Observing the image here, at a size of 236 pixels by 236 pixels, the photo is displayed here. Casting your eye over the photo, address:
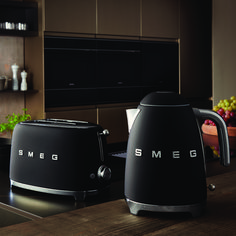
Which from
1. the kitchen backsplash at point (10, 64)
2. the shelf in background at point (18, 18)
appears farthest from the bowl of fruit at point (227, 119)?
the kitchen backsplash at point (10, 64)

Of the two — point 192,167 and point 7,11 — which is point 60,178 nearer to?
point 192,167

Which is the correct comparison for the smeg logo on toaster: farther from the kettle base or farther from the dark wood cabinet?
the dark wood cabinet

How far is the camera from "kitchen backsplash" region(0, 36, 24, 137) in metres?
3.93

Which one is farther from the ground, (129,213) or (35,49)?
(35,49)

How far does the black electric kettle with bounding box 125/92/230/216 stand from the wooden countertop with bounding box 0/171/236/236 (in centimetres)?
3

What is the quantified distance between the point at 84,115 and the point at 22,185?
2953mm

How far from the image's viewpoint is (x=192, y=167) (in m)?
0.81

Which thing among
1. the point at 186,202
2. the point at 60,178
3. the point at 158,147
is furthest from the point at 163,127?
the point at 60,178

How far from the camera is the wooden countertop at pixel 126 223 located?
0.76m

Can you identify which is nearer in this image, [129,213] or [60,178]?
[129,213]

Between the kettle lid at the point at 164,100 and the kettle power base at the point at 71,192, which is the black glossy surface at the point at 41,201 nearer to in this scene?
the kettle power base at the point at 71,192

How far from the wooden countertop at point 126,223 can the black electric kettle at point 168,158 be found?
3 cm

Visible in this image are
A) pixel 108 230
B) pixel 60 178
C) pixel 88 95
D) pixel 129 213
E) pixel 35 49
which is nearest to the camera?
pixel 108 230

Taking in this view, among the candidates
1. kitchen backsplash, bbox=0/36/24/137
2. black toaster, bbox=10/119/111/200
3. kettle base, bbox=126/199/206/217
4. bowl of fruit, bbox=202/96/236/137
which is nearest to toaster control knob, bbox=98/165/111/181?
black toaster, bbox=10/119/111/200
